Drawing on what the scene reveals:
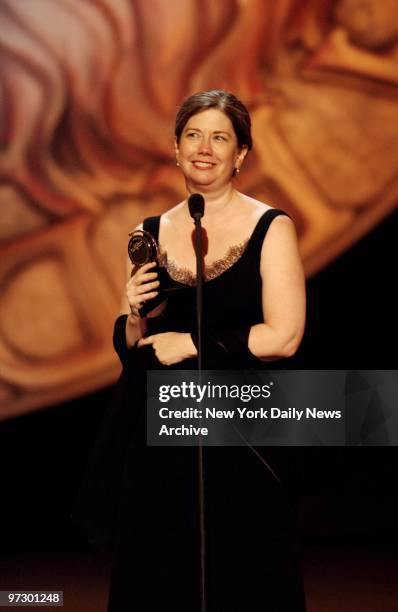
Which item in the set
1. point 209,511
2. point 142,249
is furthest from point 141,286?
point 209,511

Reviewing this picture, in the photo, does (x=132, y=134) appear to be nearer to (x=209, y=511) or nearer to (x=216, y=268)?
(x=216, y=268)

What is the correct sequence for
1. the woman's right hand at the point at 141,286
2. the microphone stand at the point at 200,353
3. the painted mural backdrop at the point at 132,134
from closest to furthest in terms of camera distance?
the microphone stand at the point at 200,353 < the woman's right hand at the point at 141,286 < the painted mural backdrop at the point at 132,134

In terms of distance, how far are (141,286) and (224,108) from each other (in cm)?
40

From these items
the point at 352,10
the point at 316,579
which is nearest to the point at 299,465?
the point at 316,579

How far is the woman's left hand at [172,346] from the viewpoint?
183 centimetres

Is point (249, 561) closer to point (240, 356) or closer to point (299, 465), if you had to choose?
point (299, 465)

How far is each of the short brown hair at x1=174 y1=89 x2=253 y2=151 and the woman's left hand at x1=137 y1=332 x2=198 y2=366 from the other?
0.42m

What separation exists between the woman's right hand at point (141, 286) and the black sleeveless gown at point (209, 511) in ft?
0.35

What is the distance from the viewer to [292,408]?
88.4 inches

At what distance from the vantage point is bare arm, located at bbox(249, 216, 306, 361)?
70.1 inches

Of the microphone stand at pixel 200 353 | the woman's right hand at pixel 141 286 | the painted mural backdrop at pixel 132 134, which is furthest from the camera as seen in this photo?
the painted mural backdrop at pixel 132 134

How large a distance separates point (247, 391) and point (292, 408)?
0.27m

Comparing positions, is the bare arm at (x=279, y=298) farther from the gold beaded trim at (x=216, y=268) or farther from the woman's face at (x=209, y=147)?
the woman's face at (x=209, y=147)

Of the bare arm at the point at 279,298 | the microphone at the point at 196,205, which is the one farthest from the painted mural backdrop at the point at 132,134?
the microphone at the point at 196,205
